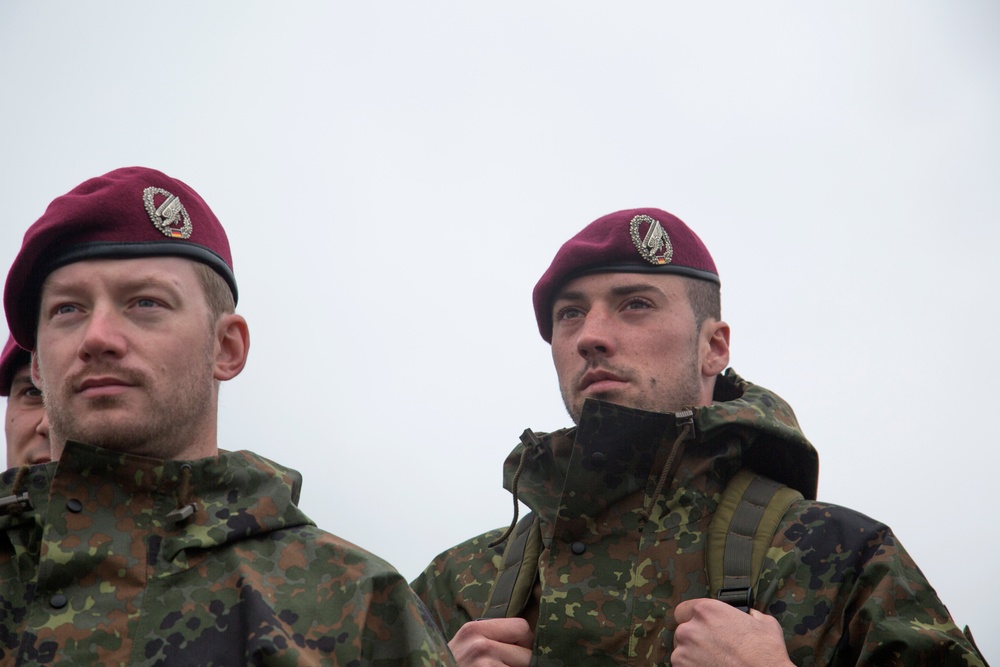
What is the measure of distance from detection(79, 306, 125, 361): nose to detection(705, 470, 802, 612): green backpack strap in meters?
2.64

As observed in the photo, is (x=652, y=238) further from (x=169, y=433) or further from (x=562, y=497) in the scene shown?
(x=169, y=433)

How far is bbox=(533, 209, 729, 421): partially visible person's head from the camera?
6180mm

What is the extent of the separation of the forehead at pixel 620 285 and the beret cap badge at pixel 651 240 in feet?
0.33

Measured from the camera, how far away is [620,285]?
6.46 m

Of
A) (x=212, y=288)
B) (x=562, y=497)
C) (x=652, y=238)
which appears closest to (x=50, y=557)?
(x=212, y=288)

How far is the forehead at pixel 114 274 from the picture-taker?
470 cm

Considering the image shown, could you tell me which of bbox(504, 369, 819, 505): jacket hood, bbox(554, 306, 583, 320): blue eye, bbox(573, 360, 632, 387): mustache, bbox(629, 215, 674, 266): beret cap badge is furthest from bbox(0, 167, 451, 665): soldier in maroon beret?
bbox(629, 215, 674, 266): beret cap badge

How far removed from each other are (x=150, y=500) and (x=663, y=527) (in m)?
2.34

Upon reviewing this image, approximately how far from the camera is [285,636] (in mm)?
4230

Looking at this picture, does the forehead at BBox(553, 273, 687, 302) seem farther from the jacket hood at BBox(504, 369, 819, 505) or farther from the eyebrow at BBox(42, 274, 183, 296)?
the eyebrow at BBox(42, 274, 183, 296)

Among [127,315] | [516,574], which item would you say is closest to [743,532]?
[516,574]

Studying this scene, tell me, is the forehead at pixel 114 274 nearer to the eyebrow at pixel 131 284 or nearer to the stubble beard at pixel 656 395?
the eyebrow at pixel 131 284

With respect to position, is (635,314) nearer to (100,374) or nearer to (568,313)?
(568,313)

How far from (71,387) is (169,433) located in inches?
15.7
